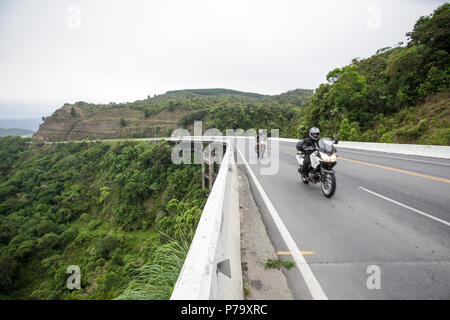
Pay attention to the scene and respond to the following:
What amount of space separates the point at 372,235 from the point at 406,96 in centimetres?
2293

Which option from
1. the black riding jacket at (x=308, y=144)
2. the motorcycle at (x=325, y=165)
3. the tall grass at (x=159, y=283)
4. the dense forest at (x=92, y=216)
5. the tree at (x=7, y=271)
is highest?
the black riding jacket at (x=308, y=144)

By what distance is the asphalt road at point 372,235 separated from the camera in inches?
75.1

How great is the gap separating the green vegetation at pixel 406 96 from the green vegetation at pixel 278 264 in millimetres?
15721

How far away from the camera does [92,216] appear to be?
3256cm

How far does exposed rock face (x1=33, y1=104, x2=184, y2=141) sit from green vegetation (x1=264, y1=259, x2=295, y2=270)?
2392 inches

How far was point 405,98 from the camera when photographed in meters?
17.6

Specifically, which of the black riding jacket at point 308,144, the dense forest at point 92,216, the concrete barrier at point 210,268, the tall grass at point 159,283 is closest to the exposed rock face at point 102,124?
the dense forest at point 92,216

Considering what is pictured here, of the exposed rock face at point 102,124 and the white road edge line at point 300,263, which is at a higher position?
the exposed rock face at point 102,124

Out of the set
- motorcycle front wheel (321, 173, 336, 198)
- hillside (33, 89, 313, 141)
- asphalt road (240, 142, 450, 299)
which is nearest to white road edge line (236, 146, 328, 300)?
asphalt road (240, 142, 450, 299)

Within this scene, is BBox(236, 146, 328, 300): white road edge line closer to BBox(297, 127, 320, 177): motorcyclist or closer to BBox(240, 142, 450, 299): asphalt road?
BBox(240, 142, 450, 299): asphalt road

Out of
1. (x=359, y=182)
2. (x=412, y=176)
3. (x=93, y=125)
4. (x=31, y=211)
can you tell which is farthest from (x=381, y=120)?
(x=93, y=125)

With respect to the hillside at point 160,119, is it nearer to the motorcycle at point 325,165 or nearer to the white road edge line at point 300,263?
the motorcycle at point 325,165

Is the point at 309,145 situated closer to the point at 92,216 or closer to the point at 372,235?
the point at 372,235

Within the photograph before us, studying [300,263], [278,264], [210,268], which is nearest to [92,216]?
[278,264]
